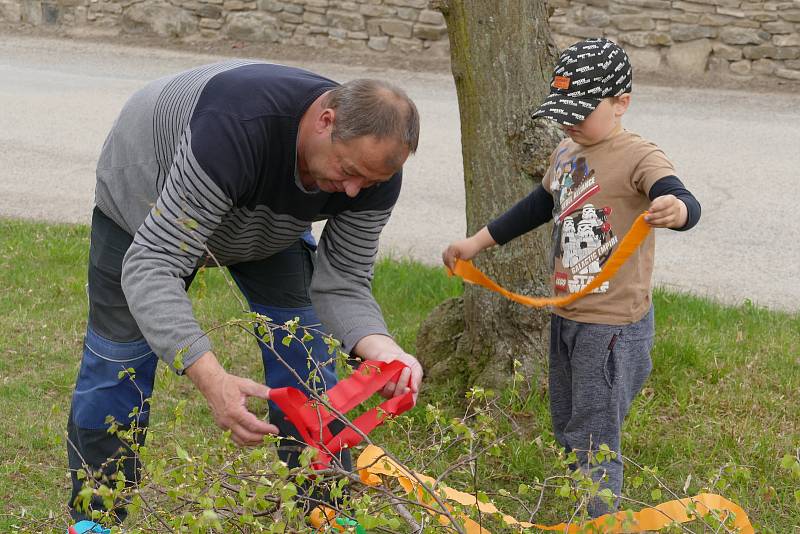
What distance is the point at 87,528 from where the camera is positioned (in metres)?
2.92

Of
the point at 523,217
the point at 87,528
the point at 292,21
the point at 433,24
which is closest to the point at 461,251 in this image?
the point at 523,217

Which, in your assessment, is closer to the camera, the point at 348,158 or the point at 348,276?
the point at 348,158

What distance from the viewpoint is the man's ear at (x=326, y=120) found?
266 centimetres

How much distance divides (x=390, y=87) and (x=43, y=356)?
9.38ft

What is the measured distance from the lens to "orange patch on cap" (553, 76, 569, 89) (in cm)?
302

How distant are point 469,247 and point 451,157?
17.4 ft

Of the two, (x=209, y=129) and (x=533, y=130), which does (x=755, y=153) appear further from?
(x=209, y=129)

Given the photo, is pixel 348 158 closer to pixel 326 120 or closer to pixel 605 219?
pixel 326 120

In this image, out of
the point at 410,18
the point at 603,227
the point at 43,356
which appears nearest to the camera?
the point at 603,227

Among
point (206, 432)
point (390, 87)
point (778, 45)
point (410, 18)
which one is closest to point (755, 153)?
point (778, 45)

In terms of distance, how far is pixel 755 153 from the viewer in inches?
341

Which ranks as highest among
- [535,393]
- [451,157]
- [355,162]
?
[355,162]

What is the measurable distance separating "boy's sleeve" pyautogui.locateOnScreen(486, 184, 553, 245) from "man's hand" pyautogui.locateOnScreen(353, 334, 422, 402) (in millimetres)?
573

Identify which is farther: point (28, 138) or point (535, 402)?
point (28, 138)
